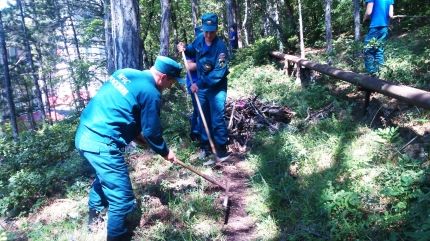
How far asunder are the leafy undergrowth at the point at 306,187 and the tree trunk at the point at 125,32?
1.59 m

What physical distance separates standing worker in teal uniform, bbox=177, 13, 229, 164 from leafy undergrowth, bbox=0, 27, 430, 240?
1.74 ft

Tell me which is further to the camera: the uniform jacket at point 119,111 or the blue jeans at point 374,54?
the blue jeans at point 374,54

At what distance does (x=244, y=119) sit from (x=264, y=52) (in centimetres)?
610

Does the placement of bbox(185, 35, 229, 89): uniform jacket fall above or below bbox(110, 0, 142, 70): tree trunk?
below

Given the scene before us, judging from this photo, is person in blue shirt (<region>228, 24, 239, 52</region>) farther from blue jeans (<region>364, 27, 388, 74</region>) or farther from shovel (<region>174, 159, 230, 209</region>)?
shovel (<region>174, 159, 230, 209</region>)

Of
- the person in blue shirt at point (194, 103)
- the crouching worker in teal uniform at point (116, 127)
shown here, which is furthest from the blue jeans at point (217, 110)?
the crouching worker in teal uniform at point (116, 127)

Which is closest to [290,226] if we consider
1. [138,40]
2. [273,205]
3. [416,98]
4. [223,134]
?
[273,205]

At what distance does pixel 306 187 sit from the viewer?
428cm

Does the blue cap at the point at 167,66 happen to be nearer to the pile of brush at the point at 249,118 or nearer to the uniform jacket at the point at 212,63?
the uniform jacket at the point at 212,63

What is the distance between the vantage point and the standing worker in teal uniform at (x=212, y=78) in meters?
5.72

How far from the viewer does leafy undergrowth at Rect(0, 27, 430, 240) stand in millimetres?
3365

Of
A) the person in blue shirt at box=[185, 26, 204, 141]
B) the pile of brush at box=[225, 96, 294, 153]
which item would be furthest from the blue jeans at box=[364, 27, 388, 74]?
the person in blue shirt at box=[185, 26, 204, 141]

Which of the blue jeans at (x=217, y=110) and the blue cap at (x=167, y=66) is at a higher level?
the blue cap at (x=167, y=66)

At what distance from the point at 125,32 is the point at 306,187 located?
403 centimetres
